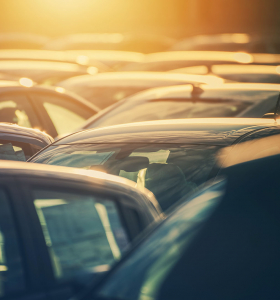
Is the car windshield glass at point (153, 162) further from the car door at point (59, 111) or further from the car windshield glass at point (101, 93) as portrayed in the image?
the car windshield glass at point (101, 93)

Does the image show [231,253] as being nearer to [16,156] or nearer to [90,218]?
[90,218]

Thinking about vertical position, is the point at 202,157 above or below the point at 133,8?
below

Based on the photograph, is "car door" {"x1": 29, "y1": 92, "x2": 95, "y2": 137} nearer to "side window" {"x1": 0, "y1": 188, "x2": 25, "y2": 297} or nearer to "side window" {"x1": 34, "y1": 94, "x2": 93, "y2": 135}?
"side window" {"x1": 34, "y1": 94, "x2": 93, "y2": 135}

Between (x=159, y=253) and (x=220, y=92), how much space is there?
4040mm

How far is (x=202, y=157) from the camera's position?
9.78 ft

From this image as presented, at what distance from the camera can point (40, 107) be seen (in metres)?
5.66

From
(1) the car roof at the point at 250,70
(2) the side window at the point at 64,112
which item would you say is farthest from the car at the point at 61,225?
(1) the car roof at the point at 250,70

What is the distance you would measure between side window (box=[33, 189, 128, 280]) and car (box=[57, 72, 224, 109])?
450 centimetres

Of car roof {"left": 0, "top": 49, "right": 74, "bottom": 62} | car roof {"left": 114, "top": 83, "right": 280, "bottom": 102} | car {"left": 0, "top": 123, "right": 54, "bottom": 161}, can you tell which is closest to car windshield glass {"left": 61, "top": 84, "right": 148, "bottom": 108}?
car roof {"left": 114, "top": 83, "right": 280, "bottom": 102}

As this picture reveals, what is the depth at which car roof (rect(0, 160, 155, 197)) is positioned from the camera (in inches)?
85.8

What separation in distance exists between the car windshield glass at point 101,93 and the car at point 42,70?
0.94 m

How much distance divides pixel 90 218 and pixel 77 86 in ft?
16.6

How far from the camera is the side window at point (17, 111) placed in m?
5.36

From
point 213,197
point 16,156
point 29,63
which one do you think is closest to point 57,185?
point 213,197
